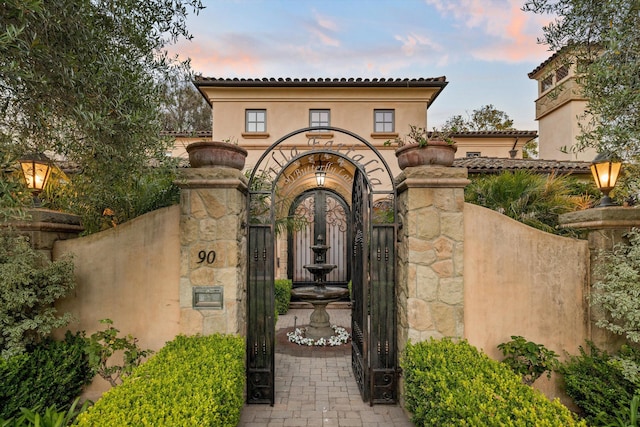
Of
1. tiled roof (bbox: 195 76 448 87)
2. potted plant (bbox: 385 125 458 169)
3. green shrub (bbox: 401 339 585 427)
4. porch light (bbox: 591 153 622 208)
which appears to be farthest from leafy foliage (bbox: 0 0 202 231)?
tiled roof (bbox: 195 76 448 87)

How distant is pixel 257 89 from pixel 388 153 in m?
5.30

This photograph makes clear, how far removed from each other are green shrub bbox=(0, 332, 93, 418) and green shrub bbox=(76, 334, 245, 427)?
1.27 m

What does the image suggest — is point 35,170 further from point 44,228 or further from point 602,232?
point 602,232

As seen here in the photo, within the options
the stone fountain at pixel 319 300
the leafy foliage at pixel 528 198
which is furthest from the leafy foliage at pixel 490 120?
the stone fountain at pixel 319 300

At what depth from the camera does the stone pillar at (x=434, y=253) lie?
364cm

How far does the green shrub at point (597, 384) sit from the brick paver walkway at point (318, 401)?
5.94ft

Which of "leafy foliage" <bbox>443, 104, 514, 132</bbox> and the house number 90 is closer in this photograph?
the house number 90

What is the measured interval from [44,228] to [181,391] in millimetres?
2820

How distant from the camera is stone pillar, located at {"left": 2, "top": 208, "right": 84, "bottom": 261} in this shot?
143 inches

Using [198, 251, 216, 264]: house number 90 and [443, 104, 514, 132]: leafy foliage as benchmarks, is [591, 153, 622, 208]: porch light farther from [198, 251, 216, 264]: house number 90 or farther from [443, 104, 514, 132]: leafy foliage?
[443, 104, 514, 132]: leafy foliage

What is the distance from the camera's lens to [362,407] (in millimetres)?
4004

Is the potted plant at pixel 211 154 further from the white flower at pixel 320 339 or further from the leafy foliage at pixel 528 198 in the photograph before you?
the leafy foliage at pixel 528 198

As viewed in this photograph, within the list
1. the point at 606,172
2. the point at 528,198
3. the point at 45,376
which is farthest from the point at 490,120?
the point at 45,376

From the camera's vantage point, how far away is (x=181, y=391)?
2432mm
